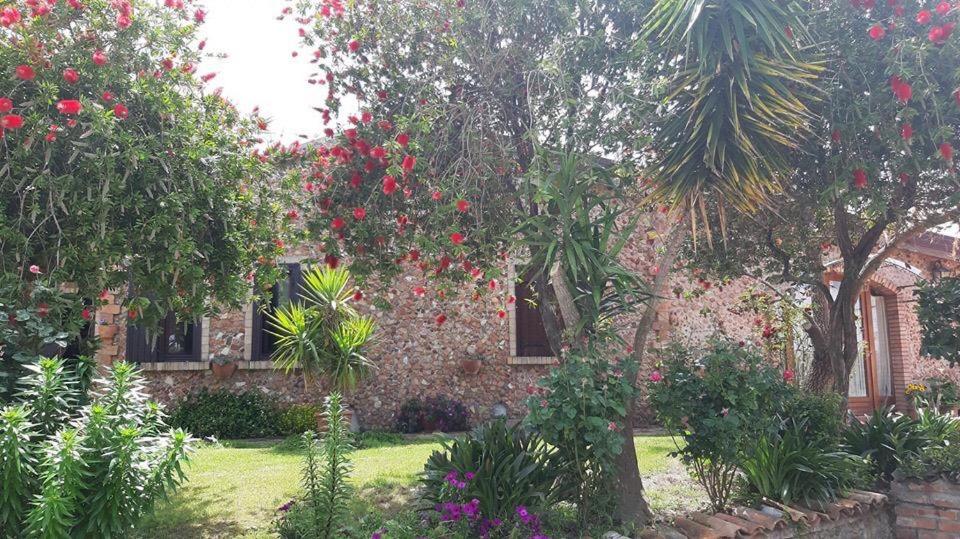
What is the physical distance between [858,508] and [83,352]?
597 cm

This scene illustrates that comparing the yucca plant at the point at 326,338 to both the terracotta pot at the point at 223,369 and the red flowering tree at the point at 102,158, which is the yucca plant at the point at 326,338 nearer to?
the terracotta pot at the point at 223,369

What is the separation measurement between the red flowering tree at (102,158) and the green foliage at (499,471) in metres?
2.22

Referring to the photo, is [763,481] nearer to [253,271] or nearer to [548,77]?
[548,77]

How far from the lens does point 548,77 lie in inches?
199

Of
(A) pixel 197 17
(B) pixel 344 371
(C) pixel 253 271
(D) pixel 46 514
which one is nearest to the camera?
(D) pixel 46 514

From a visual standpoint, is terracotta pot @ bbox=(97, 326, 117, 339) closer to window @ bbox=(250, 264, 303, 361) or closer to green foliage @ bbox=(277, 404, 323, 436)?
window @ bbox=(250, 264, 303, 361)

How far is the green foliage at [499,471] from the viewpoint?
166 inches

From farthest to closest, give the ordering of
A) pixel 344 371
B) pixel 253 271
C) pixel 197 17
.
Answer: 1. pixel 344 371
2. pixel 253 271
3. pixel 197 17

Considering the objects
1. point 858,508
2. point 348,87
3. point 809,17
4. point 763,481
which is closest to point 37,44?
point 348,87

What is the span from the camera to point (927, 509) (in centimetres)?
518

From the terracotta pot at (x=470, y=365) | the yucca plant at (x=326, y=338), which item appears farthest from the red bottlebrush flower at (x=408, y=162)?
the terracotta pot at (x=470, y=365)

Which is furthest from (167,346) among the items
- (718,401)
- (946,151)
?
(946,151)

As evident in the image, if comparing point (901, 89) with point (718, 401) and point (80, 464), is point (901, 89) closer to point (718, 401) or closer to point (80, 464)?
point (718, 401)

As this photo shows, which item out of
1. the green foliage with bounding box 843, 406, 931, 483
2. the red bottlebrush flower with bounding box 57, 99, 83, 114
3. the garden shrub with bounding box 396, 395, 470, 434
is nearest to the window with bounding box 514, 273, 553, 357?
the garden shrub with bounding box 396, 395, 470, 434
